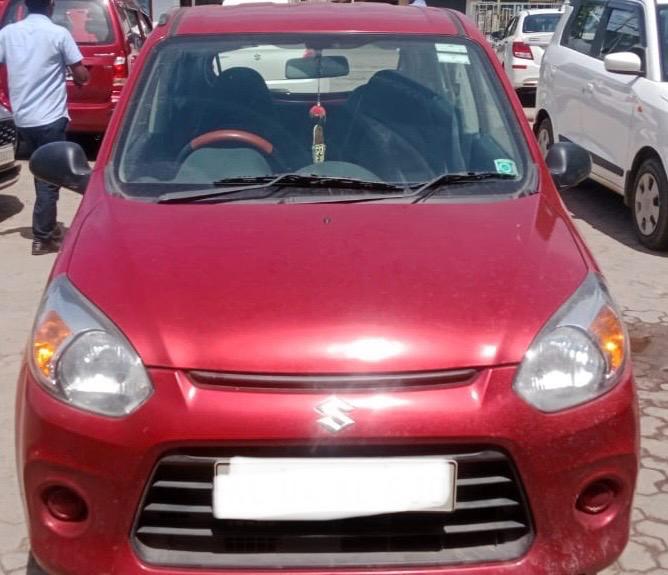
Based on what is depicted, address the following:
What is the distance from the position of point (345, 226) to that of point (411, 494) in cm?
94

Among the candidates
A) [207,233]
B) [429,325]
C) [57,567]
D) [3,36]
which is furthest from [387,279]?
[3,36]

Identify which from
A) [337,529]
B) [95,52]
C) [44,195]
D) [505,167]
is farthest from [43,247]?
[337,529]

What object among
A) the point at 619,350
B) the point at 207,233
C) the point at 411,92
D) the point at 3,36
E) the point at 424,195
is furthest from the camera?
the point at 3,36

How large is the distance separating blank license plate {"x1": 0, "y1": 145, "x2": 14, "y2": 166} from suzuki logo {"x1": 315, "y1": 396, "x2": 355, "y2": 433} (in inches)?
252

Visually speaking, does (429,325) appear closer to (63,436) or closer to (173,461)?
(173,461)

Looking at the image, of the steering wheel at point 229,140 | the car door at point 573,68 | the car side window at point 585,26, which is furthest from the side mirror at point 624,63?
the steering wheel at point 229,140

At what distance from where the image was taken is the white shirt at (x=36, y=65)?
716 cm

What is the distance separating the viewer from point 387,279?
2.74 m

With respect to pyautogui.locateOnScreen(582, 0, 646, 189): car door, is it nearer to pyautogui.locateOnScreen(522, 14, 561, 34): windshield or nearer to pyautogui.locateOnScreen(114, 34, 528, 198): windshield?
pyautogui.locateOnScreen(114, 34, 528, 198): windshield

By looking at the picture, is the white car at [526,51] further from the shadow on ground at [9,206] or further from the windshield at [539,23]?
the shadow on ground at [9,206]

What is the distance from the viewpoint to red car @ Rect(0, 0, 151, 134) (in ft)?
33.6

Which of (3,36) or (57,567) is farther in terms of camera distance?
(3,36)

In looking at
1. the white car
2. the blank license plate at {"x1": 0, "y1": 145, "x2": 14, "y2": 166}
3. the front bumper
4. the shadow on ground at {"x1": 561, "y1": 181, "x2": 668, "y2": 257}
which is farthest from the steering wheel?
the white car

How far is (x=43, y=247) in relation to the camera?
7293 mm
